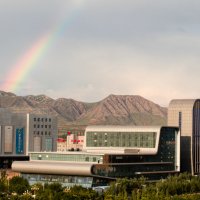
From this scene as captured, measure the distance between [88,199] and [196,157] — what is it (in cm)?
7984

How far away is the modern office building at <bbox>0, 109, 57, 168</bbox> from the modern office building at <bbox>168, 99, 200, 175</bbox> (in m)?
42.8

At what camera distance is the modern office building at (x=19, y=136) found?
188500mm

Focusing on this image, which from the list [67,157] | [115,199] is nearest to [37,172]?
[67,157]

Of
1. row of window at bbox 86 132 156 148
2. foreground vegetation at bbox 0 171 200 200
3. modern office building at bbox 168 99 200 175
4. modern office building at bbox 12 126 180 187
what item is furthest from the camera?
modern office building at bbox 168 99 200 175

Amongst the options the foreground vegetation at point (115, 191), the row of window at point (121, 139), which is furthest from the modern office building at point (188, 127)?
the foreground vegetation at point (115, 191)

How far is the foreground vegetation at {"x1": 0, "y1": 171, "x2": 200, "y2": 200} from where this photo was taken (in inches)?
4326

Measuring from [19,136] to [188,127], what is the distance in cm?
5319

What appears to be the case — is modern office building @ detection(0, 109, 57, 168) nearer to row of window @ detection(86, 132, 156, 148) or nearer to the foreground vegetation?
row of window @ detection(86, 132, 156, 148)

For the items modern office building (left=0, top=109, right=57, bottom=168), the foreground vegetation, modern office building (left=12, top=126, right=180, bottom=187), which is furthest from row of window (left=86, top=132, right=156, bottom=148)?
modern office building (left=0, top=109, right=57, bottom=168)

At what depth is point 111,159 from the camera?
15088 cm

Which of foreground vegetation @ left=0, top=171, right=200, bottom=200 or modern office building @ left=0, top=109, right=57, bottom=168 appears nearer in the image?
foreground vegetation @ left=0, top=171, right=200, bottom=200

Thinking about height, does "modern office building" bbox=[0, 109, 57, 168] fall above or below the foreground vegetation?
above

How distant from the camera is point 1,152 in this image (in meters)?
188

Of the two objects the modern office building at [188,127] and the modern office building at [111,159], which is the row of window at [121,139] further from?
the modern office building at [188,127]
